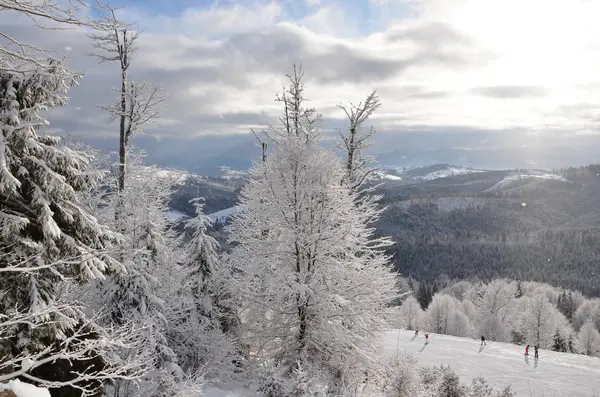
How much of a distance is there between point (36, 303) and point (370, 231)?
979 cm

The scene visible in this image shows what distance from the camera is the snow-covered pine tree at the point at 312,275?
41.1ft

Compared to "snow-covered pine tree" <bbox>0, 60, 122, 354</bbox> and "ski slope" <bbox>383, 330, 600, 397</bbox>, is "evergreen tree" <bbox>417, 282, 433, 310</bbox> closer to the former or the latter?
"ski slope" <bbox>383, 330, 600, 397</bbox>

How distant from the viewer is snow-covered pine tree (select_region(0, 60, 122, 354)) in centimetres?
600

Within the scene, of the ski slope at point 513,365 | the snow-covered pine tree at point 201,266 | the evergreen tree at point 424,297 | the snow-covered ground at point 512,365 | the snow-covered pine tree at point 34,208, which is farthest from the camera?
the evergreen tree at point 424,297

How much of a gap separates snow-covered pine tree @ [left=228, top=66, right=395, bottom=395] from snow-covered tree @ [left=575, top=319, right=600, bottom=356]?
61875 millimetres

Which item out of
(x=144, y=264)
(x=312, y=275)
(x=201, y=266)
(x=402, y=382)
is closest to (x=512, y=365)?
(x=402, y=382)

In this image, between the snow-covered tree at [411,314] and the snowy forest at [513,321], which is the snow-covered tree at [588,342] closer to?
the snowy forest at [513,321]

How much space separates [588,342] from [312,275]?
6500 centimetres

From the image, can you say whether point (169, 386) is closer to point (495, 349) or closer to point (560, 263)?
point (495, 349)

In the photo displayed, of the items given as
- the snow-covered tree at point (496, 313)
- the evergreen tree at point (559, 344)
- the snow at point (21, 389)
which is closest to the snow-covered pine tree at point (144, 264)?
the snow at point (21, 389)

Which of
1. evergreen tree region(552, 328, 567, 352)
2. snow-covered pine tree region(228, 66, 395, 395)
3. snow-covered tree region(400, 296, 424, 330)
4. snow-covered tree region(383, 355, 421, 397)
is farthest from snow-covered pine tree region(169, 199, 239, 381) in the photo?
evergreen tree region(552, 328, 567, 352)

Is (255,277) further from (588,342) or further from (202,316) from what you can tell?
(588,342)

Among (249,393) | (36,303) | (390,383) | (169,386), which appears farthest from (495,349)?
(36,303)

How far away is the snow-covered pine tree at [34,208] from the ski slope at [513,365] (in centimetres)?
1625
